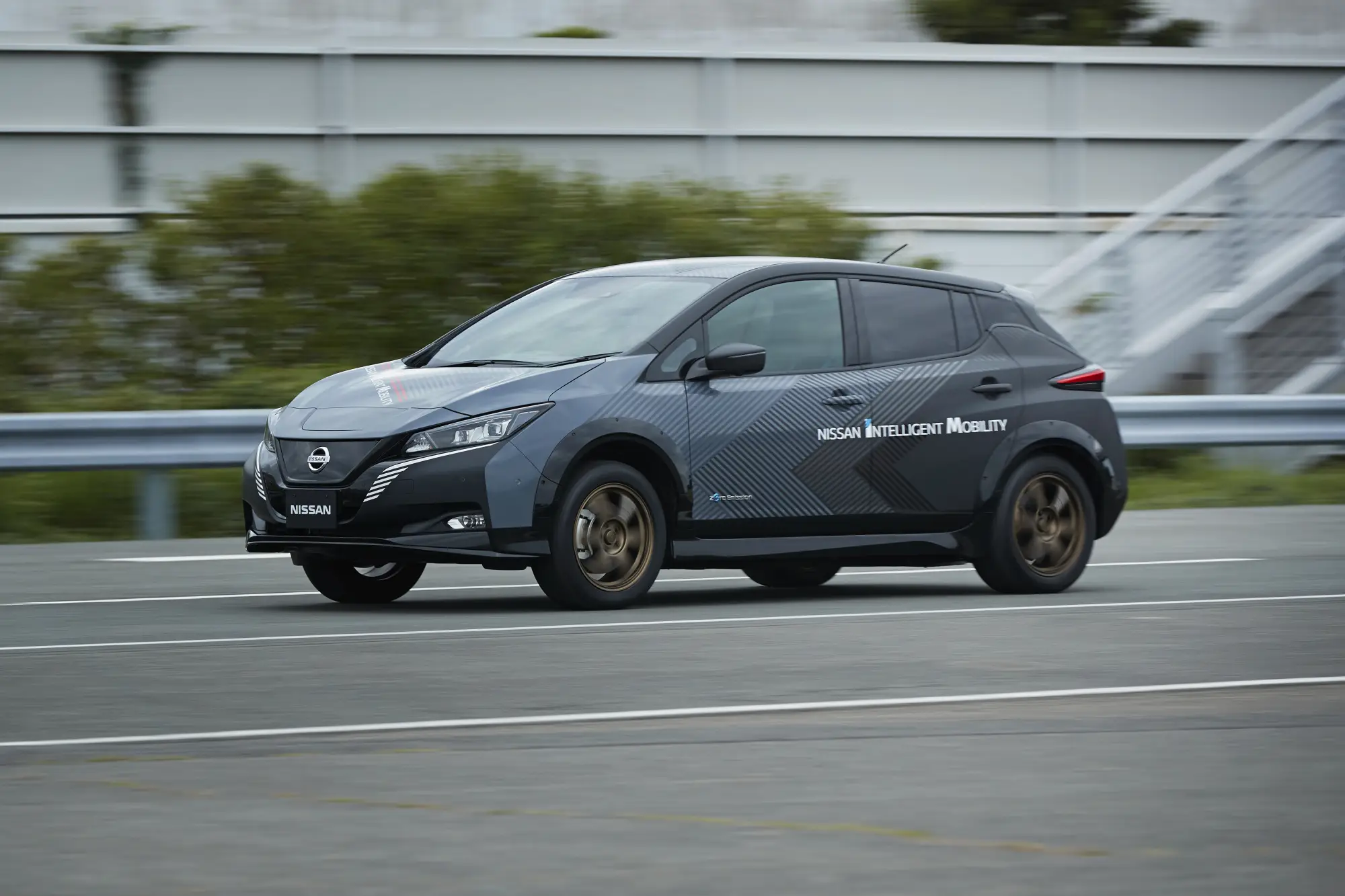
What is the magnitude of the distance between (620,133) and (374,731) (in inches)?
597

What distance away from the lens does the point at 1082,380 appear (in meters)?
11.6

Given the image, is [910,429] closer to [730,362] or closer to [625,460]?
[730,362]

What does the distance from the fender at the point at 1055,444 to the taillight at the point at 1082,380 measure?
0.73 ft

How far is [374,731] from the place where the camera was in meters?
6.77

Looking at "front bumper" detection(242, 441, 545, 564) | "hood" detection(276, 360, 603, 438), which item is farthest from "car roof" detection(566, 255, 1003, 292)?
"front bumper" detection(242, 441, 545, 564)

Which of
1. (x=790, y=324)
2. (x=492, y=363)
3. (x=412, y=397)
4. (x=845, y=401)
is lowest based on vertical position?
(x=845, y=401)

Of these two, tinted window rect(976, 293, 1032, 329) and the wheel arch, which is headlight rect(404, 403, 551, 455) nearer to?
the wheel arch

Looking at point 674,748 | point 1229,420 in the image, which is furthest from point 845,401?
point 1229,420

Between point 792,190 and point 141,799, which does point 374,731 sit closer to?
point 141,799

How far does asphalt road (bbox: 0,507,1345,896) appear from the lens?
198 inches

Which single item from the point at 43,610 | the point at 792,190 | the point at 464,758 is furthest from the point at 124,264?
the point at 464,758

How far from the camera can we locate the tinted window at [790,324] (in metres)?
10.6

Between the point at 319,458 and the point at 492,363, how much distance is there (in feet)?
3.20

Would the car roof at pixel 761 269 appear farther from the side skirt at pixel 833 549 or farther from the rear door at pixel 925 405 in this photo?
the side skirt at pixel 833 549
